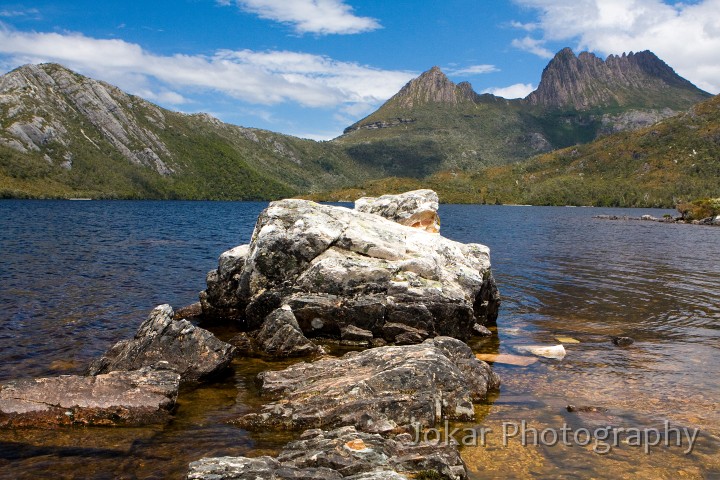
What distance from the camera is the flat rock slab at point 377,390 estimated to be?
13.0 m

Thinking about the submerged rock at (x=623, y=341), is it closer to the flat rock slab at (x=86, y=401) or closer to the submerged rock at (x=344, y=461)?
A: the submerged rock at (x=344, y=461)

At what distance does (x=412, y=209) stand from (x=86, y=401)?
76.8 feet

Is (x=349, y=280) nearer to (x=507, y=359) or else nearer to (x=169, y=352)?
(x=507, y=359)

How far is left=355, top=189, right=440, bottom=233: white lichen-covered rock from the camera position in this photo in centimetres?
3212

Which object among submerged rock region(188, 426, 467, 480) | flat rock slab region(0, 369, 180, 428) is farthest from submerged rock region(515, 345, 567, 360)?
flat rock slab region(0, 369, 180, 428)

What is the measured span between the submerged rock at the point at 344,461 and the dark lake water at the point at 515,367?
161 centimetres

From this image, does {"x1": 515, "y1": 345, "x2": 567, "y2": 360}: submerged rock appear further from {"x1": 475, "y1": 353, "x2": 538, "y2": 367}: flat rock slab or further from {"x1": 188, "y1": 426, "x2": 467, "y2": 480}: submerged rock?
{"x1": 188, "y1": 426, "x2": 467, "y2": 480}: submerged rock

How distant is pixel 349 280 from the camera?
21797 mm

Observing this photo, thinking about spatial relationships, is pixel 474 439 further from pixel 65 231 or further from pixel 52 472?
pixel 65 231

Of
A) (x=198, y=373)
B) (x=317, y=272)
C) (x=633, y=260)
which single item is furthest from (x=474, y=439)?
(x=633, y=260)

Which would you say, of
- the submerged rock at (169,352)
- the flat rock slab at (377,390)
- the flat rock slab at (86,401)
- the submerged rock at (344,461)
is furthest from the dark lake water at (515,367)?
the submerged rock at (344,461)

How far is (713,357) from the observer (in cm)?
1984

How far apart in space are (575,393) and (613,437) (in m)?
3.31

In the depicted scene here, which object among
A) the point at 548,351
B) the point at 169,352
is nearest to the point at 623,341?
the point at 548,351
